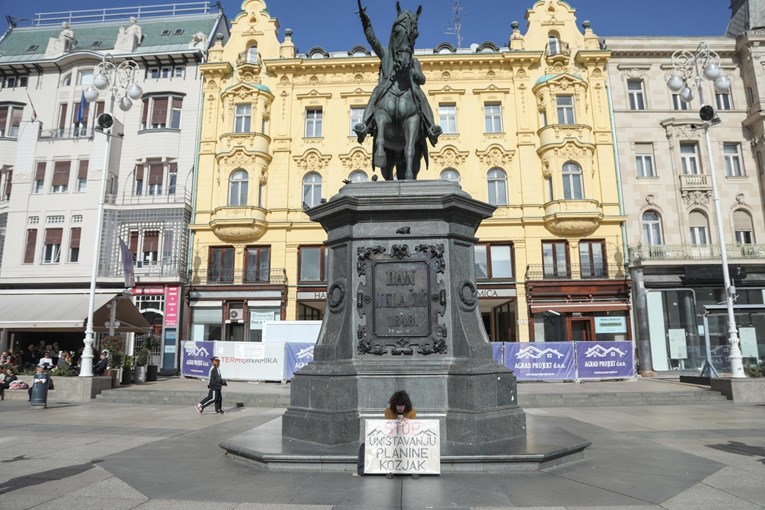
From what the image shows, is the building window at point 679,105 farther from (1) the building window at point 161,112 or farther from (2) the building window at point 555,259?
(1) the building window at point 161,112

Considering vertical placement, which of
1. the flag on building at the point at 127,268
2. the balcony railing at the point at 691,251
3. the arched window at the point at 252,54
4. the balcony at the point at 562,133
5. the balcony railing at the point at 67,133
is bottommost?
the flag on building at the point at 127,268

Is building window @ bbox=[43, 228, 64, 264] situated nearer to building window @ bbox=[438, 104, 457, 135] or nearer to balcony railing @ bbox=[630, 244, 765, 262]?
building window @ bbox=[438, 104, 457, 135]

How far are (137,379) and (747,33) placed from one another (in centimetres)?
3780

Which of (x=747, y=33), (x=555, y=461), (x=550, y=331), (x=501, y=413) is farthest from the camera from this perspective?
(x=747, y=33)

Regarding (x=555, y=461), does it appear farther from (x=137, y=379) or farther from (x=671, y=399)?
(x=137, y=379)

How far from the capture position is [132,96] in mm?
21125

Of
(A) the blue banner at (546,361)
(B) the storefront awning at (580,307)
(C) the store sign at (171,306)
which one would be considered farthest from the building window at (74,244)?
(B) the storefront awning at (580,307)

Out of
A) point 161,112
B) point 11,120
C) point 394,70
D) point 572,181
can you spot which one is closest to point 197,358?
point 161,112

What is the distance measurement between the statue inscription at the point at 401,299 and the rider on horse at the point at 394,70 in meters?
2.33

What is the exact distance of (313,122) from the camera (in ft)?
111

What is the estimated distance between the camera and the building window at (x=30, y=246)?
32.0 m

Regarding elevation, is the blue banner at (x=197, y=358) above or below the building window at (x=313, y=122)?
below

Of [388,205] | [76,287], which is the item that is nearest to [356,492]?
[388,205]

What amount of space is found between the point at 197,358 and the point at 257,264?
796cm
